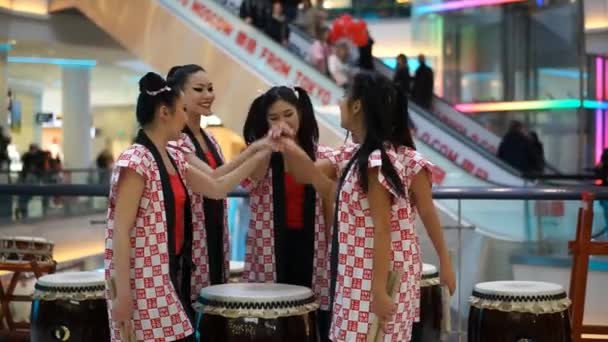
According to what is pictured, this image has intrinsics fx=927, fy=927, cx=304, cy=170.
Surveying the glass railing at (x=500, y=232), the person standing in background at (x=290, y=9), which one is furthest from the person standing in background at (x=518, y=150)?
the glass railing at (x=500, y=232)

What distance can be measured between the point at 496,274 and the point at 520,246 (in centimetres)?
38

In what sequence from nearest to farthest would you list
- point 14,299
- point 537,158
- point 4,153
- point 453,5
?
point 14,299 → point 537,158 → point 4,153 → point 453,5

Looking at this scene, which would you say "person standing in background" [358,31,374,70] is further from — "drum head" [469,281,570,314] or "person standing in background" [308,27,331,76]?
"drum head" [469,281,570,314]

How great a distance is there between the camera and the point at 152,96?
126 inches

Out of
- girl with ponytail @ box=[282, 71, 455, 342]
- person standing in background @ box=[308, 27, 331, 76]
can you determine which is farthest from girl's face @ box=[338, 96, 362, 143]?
person standing in background @ box=[308, 27, 331, 76]

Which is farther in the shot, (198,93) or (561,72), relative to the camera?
(561,72)

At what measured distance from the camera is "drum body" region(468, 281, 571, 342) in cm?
366

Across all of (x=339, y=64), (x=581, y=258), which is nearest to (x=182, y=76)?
(x=581, y=258)

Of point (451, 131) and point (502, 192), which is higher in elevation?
point (451, 131)

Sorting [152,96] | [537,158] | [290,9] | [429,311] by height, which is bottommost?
[429,311]

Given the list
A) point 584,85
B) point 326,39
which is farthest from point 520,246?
point 584,85

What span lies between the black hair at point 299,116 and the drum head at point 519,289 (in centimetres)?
90

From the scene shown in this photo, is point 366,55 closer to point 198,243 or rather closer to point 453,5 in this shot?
point 453,5

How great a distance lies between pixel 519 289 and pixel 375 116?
43.6 inches
